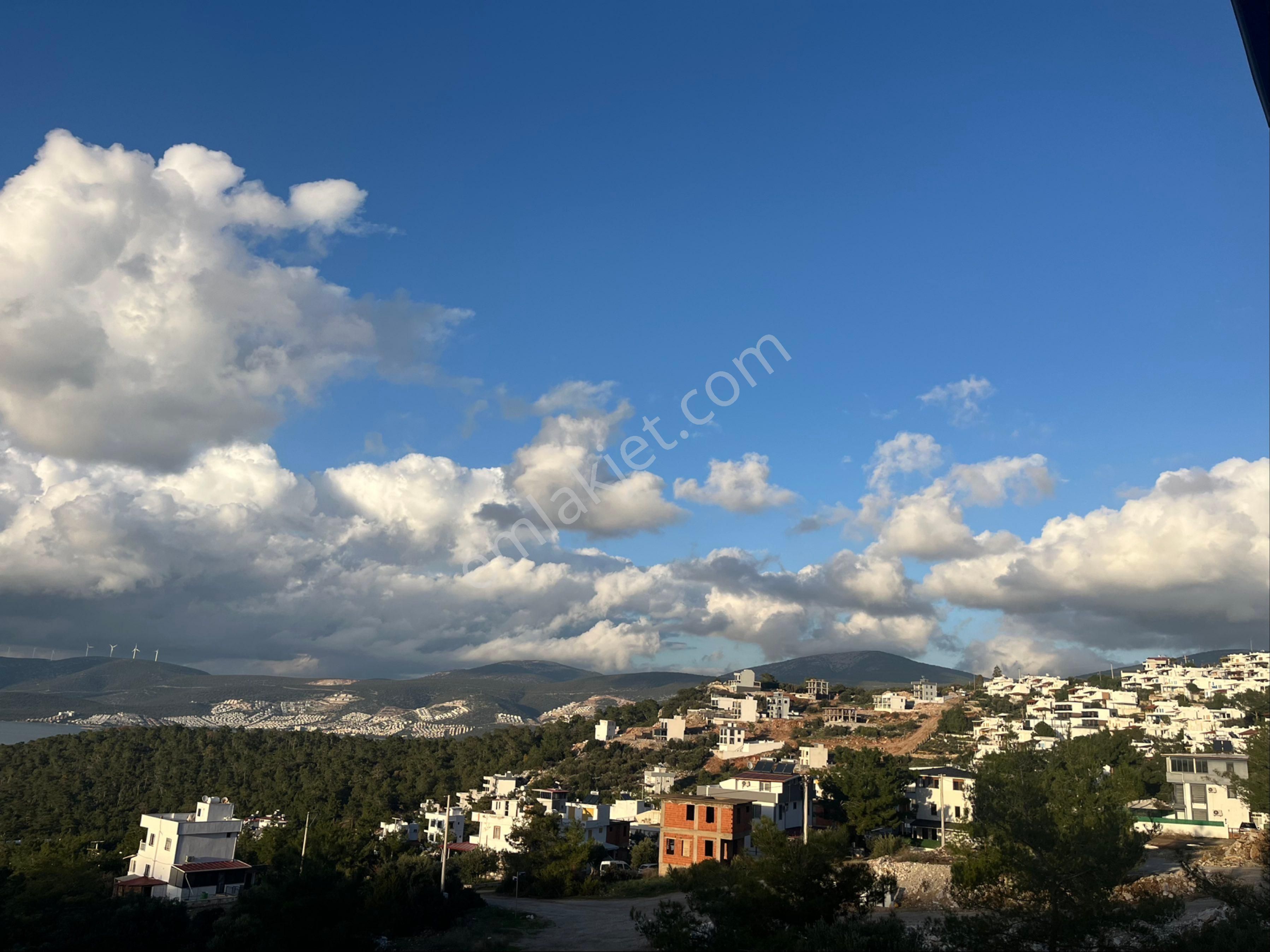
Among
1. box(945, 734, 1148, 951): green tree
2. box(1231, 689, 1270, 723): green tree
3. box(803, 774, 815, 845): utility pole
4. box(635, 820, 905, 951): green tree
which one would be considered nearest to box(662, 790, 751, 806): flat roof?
box(803, 774, 815, 845): utility pole

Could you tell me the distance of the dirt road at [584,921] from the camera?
90.1 feet

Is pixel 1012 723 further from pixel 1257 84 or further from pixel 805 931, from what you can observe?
pixel 1257 84

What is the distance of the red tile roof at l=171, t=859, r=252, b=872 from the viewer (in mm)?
46409

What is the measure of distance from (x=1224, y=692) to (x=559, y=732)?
99.0 metres

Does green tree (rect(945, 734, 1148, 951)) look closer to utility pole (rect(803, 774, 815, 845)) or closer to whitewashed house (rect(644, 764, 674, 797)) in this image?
utility pole (rect(803, 774, 815, 845))

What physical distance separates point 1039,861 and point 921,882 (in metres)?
14.2

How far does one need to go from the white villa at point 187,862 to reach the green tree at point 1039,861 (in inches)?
1556

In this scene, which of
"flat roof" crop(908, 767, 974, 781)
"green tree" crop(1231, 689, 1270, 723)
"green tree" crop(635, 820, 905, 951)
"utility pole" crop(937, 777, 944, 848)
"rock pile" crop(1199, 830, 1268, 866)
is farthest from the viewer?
"green tree" crop(1231, 689, 1270, 723)

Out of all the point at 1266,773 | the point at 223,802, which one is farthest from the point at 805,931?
the point at 223,802

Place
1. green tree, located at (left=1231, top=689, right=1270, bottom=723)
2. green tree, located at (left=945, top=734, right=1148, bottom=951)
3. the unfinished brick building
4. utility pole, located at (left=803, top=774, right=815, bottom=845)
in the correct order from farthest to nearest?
1. green tree, located at (left=1231, top=689, right=1270, bottom=723)
2. the unfinished brick building
3. utility pole, located at (left=803, top=774, right=815, bottom=845)
4. green tree, located at (left=945, top=734, right=1148, bottom=951)

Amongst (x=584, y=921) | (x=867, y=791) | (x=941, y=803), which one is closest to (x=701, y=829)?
(x=584, y=921)

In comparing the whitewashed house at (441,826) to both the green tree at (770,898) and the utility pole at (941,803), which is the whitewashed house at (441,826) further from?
the green tree at (770,898)

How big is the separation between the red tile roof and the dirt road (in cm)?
1600

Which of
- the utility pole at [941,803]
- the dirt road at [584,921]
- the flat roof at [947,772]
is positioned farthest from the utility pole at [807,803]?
the flat roof at [947,772]
